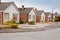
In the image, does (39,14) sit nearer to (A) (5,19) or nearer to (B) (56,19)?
(B) (56,19)

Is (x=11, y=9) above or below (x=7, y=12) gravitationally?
above

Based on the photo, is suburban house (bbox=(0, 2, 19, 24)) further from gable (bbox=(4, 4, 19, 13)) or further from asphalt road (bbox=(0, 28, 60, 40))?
asphalt road (bbox=(0, 28, 60, 40))

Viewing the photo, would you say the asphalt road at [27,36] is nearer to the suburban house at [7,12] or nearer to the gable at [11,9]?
the suburban house at [7,12]

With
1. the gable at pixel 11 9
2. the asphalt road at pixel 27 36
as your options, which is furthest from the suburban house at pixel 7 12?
the asphalt road at pixel 27 36

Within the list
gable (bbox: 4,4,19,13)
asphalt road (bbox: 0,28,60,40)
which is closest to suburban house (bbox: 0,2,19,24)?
gable (bbox: 4,4,19,13)

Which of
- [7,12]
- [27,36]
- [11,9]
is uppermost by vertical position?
[11,9]

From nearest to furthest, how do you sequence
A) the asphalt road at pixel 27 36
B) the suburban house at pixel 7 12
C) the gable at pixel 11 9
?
the asphalt road at pixel 27 36, the suburban house at pixel 7 12, the gable at pixel 11 9

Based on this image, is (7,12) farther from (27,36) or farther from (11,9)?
(27,36)

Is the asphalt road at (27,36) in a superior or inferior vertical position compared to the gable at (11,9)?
inferior

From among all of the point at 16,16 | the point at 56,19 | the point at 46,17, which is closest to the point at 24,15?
the point at 16,16

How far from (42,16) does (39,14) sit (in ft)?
8.39

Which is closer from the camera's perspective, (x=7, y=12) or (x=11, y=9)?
(x=7, y=12)

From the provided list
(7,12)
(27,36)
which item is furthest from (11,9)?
(27,36)

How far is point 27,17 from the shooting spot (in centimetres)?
5425
